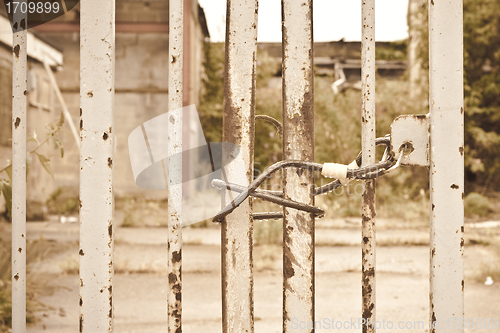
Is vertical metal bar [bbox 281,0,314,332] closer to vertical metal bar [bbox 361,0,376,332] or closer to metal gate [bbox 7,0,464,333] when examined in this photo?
metal gate [bbox 7,0,464,333]

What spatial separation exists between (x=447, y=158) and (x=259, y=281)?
2303 mm

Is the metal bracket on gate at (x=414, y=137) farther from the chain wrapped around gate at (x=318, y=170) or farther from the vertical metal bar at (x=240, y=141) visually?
the vertical metal bar at (x=240, y=141)

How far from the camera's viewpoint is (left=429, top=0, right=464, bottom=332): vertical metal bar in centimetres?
78

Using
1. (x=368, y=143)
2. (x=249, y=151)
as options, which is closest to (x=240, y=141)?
(x=249, y=151)

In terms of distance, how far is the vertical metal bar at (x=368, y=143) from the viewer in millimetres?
811

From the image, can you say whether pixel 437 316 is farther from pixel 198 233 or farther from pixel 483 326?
pixel 198 233

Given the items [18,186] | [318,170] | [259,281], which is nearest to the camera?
[318,170]

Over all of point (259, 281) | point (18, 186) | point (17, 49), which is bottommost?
point (259, 281)

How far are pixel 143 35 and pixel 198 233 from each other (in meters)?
5.00

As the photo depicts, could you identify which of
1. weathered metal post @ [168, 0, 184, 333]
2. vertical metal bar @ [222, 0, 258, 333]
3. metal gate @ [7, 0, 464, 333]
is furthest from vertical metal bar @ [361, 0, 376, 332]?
weathered metal post @ [168, 0, 184, 333]

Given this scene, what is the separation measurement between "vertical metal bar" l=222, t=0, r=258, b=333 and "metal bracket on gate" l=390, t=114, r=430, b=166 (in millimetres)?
314

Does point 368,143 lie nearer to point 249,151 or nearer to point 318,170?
point 318,170

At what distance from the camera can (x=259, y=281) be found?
9.45 feet

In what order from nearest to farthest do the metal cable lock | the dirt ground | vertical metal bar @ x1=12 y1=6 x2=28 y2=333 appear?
the metal cable lock → vertical metal bar @ x1=12 y1=6 x2=28 y2=333 → the dirt ground
